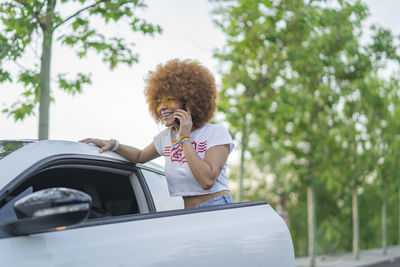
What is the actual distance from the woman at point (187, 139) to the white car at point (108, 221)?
175 mm

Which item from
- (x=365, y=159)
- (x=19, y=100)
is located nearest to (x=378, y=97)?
(x=365, y=159)

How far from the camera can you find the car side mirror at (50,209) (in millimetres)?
1727

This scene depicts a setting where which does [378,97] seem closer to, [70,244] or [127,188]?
[127,188]

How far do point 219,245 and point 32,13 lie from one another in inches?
138

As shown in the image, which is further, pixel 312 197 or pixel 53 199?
pixel 312 197

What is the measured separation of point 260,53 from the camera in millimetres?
10641

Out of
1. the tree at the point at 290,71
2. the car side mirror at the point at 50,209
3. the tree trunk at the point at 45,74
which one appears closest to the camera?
the car side mirror at the point at 50,209

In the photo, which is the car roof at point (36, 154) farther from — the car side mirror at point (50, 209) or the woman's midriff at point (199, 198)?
the woman's midriff at point (199, 198)

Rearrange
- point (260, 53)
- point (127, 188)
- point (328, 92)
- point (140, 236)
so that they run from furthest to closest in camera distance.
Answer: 1. point (328, 92)
2. point (260, 53)
3. point (127, 188)
4. point (140, 236)

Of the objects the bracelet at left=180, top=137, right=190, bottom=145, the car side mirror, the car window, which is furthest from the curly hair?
the car side mirror

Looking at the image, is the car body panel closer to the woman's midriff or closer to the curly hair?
the woman's midriff

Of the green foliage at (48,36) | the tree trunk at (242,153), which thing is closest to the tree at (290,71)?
the tree trunk at (242,153)

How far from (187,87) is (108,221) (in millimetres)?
1234

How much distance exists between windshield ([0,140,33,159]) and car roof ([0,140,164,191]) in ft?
0.08
